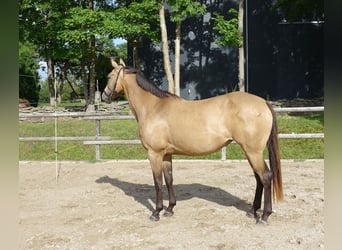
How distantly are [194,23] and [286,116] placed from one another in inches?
311

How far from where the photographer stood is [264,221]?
4.03m

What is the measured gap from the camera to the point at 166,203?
16.9ft

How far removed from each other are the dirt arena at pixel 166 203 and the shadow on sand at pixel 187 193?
0.01 m

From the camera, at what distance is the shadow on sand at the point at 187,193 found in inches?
198

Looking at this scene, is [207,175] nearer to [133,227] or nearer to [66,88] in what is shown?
[133,227]

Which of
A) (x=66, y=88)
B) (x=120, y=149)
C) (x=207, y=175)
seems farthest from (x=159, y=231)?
(x=66, y=88)

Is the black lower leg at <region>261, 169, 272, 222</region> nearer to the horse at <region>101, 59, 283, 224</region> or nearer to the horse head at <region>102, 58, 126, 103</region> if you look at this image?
the horse at <region>101, 59, 283, 224</region>

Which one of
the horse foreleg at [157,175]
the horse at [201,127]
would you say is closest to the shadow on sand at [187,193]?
the horse foreleg at [157,175]

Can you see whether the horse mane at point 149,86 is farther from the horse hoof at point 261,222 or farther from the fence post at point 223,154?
the fence post at point 223,154

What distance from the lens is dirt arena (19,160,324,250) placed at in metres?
3.64

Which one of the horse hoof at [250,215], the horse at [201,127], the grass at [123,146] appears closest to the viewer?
the horse at [201,127]

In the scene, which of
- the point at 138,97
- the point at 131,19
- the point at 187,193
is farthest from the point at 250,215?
the point at 131,19

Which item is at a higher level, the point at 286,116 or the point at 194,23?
the point at 194,23
